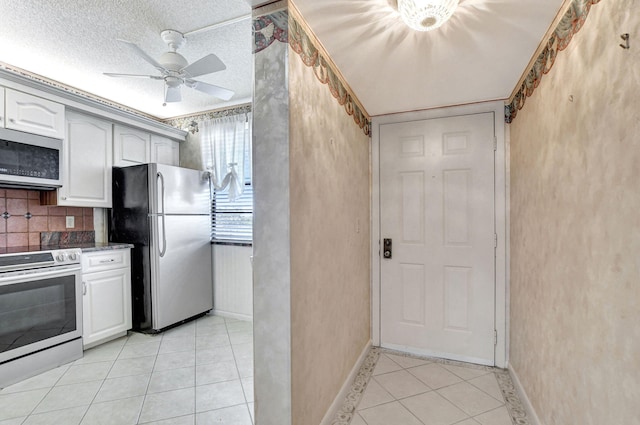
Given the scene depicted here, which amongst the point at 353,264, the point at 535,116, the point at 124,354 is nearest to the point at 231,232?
the point at 124,354

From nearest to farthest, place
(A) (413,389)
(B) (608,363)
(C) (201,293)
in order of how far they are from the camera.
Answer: (B) (608,363), (A) (413,389), (C) (201,293)

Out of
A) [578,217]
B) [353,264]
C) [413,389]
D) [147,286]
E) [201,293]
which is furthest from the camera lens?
[201,293]

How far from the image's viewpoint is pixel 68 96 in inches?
104

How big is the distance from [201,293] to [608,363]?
134 inches

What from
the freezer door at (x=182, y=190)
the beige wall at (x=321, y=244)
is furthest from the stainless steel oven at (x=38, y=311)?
the beige wall at (x=321, y=244)

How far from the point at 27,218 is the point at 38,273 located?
0.71 m

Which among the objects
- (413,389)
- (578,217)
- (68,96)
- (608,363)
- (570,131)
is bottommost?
(413,389)

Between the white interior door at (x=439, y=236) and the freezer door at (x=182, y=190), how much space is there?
2081mm

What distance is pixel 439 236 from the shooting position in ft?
8.37

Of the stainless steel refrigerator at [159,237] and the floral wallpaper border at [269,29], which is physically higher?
the floral wallpaper border at [269,29]

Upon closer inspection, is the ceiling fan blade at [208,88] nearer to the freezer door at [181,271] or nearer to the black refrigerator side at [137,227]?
the black refrigerator side at [137,227]

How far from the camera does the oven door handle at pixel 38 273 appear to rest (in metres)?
2.12

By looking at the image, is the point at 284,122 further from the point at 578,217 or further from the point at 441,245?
the point at 441,245

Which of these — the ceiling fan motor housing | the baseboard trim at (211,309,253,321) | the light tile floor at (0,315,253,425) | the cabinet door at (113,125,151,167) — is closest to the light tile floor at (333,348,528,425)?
the light tile floor at (0,315,253,425)
